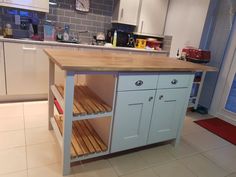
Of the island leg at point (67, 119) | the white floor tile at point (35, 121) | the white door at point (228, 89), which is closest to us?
the island leg at point (67, 119)

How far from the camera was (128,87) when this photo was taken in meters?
1.60

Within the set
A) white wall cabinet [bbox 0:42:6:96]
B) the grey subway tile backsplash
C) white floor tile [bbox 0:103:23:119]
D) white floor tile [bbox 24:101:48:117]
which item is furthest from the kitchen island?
the grey subway tile backsplash

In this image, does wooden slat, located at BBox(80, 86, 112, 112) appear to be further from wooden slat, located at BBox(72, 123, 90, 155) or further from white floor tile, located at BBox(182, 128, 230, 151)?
Answer: white floor tile, located at BBox(182, 128, 230, 151)

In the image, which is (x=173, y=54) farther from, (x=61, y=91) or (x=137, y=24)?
(x=61, y=91)

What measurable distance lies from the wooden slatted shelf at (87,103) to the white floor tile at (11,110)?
107cm

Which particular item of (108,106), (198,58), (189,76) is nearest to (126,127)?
(108,106)

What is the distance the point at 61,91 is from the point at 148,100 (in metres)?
0.82

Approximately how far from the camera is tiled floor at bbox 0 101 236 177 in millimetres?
1649

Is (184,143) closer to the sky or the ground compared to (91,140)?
closer to the ground

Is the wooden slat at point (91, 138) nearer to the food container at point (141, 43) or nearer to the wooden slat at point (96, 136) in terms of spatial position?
the wooden slat at point (96, 136)

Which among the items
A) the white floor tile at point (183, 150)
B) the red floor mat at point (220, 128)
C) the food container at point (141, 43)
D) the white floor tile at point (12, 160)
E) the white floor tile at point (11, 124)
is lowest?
the white floor tile at point (12, 160)

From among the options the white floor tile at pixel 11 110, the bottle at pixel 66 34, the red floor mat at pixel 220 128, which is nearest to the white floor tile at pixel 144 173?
the red floor mat at pixel 220 128

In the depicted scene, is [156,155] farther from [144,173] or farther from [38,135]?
[38,135]

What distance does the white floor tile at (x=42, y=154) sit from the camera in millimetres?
1692
